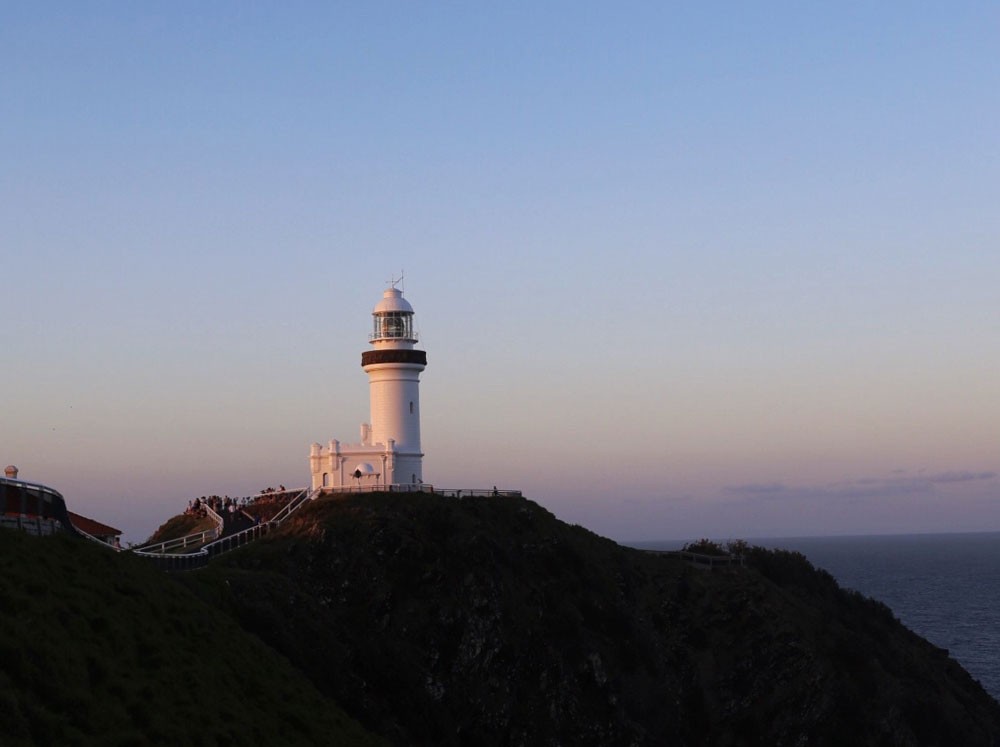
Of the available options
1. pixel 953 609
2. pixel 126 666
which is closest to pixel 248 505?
pixel 126 666

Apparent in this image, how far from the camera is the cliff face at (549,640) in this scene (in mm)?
44812

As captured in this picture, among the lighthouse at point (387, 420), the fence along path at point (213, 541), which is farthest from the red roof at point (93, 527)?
the lighthouse at point (387, 420)

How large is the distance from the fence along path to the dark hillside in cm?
1547

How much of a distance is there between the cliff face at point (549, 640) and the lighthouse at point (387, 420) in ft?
31.7

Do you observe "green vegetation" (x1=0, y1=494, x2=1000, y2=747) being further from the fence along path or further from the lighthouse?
the lighthouse

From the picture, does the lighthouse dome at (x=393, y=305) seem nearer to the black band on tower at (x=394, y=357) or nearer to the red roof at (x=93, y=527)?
the black band on tower at (x=394, y=357)

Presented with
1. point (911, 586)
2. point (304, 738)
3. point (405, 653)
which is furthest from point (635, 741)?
point (911, 586)

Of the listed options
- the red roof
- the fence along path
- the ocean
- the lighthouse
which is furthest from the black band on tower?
the ocean

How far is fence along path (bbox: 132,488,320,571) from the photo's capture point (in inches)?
1901

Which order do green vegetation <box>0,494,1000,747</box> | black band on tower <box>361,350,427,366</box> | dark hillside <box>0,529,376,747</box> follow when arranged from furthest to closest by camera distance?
black band on tower <box>361,350,427,366</box> < green vegetation <box>0,494,1000,747</box> < dark hillside <box>0,529,376,747</box>

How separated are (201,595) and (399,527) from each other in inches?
734

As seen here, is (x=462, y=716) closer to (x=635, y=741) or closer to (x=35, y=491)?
(x=635, y=741)

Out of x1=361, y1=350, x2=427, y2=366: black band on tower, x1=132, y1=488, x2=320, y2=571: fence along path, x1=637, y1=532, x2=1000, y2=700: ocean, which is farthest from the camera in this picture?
x1=637, y1=532, x2=1000, y2=700: ocean

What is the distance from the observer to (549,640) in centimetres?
5384
